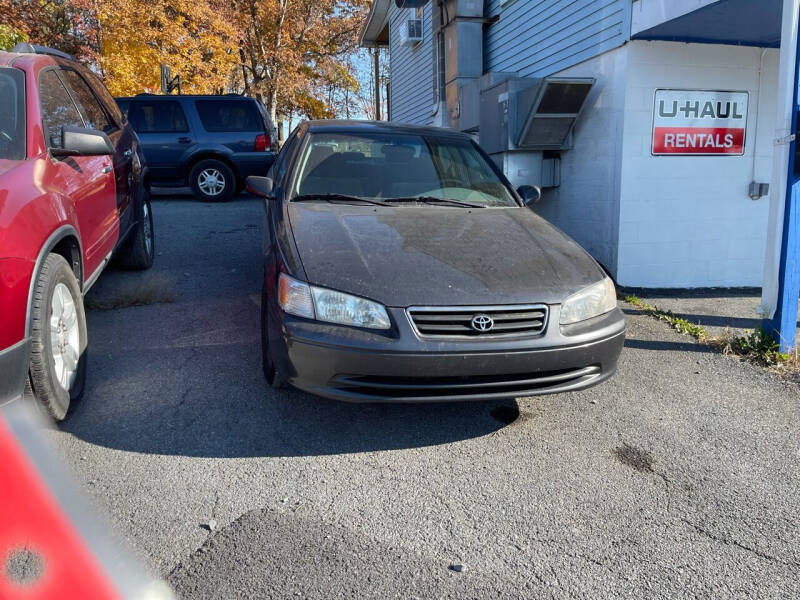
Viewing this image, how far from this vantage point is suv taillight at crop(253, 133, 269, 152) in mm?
11789

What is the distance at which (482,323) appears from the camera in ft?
9.79

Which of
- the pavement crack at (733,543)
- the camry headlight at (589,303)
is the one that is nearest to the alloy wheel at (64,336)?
the camry headlight at (589,303)

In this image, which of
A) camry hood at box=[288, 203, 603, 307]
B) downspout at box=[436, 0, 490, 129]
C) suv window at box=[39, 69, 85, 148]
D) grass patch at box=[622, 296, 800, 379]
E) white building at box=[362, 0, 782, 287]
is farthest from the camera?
downspout at box=[436, 0, 490, 129]

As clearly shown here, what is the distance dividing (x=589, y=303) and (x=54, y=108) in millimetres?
3431

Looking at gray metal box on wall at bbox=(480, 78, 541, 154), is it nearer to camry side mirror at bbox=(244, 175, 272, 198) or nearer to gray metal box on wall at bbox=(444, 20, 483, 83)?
gray metal box on wall at bbox=(444, 20, 483, 83)

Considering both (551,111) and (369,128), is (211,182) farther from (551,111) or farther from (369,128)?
(369,128)

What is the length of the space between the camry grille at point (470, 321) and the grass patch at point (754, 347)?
95.3 inches

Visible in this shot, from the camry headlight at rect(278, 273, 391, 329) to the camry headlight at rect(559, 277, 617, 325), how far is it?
2.97 feet

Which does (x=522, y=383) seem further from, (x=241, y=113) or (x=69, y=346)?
(x=241, y=113)

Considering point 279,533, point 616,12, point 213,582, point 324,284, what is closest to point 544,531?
point 279,533

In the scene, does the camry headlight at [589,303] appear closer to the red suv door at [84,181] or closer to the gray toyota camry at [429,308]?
the gray toyota camry at [429,308]

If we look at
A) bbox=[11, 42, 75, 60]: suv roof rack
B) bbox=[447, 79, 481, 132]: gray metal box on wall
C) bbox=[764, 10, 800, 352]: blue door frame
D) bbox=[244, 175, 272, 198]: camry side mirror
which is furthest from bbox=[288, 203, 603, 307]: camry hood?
bbox=[447, 79, 481, 132]: gray metal box on wall

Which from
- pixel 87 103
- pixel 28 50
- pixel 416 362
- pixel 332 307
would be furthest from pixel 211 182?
pixel 416 362

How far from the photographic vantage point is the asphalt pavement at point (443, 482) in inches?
89.9
